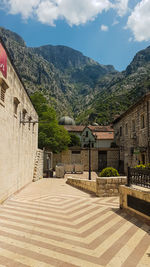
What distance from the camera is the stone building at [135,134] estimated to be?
1559 cm

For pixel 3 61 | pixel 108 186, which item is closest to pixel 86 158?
pixel 108 186

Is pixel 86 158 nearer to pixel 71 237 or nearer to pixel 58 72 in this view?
pixel 71 237

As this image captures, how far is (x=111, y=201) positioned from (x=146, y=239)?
3.47 meters

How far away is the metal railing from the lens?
16.7ft

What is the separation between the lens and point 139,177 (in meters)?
5.45

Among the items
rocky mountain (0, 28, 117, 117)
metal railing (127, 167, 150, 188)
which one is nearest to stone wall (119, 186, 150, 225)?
metal railing (127, 167, 150, 188)

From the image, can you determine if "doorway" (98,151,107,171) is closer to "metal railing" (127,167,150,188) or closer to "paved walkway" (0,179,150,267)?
"paved walkway" (0,179,150,267)

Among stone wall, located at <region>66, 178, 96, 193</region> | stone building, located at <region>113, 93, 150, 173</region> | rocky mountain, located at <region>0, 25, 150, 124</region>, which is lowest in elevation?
stone wall, located at <region>66, 178, 96, 193</region>

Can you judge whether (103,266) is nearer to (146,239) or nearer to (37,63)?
(146,239)

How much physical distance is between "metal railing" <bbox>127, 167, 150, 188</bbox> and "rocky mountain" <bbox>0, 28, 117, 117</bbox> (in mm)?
79368

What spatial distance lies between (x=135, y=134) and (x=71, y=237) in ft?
52.2

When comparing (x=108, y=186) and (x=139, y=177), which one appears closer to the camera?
(x=139, y=177)

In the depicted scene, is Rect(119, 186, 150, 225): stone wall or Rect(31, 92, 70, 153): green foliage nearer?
Rect(119, 186, 150, 225): stone wall

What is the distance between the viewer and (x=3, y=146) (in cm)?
650
